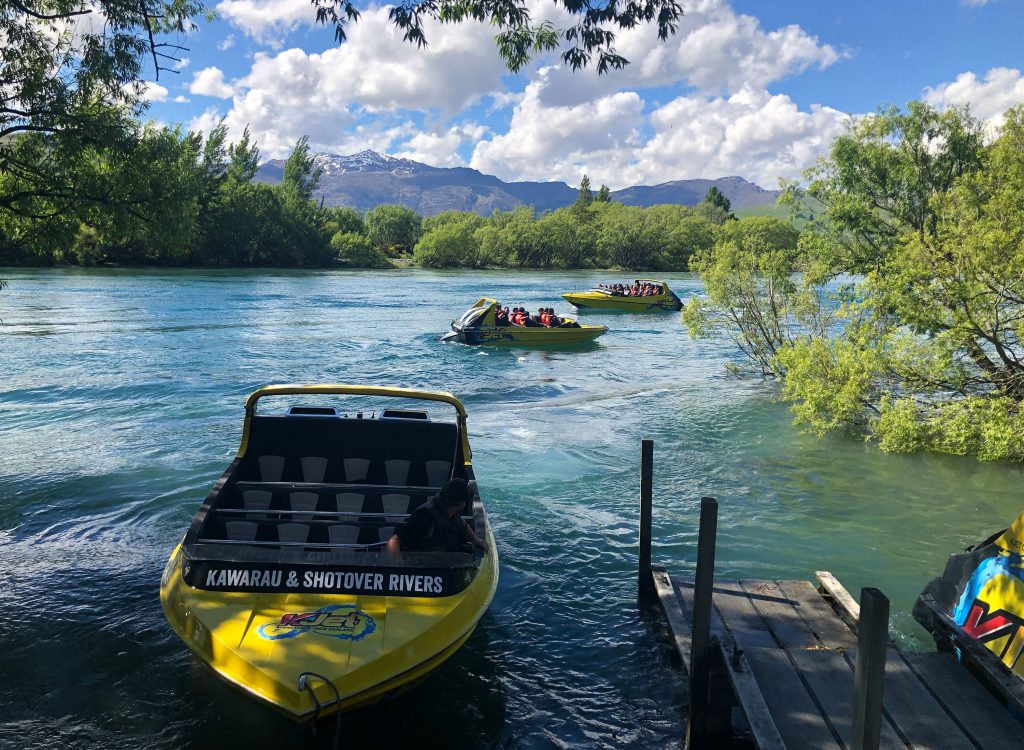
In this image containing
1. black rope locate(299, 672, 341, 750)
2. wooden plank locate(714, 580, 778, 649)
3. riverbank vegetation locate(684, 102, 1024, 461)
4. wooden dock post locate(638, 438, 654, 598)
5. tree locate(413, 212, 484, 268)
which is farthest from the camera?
tree locate(413, 212, 484, 268)

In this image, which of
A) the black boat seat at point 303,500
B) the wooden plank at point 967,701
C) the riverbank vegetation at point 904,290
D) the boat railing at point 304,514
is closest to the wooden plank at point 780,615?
the wooden plank at point 967,701

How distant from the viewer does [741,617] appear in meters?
7.52

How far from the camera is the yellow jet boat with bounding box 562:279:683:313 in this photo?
149 ft

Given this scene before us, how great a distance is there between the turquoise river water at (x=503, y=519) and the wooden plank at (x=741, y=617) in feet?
2.54

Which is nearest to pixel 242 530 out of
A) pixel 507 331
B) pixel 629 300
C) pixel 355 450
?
pixel 355 450

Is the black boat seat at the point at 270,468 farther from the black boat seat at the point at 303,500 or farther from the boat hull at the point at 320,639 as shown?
the boat hull at the point at 320,639

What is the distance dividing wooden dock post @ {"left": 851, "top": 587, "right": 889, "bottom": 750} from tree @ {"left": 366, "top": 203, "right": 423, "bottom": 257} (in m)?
121

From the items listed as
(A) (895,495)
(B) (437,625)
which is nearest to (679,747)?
(B) (437,625)

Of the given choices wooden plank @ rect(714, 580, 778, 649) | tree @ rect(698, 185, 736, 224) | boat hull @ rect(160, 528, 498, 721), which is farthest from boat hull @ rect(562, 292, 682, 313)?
tree @ rect(698, 185, 736, 224)

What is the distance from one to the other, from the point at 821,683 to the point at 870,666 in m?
1.92

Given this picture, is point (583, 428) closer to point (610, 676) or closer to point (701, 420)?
point (701, 420)

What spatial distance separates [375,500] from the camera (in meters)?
8.74

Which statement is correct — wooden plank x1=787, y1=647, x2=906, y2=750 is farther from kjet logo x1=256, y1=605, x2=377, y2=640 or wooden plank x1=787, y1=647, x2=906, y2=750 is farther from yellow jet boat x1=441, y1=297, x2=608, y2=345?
yellow jet boat x1=441, y1=297, x2=608, y2=345

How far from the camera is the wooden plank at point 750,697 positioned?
513 cm
